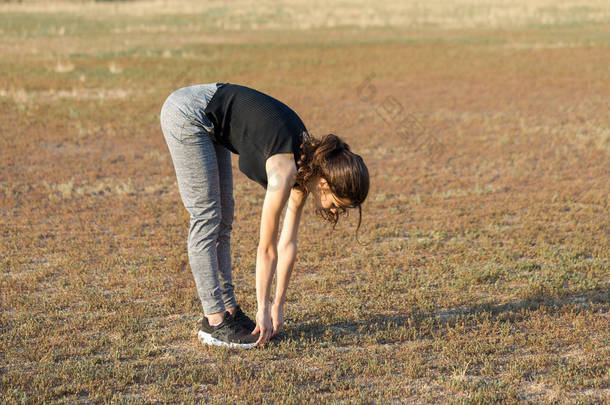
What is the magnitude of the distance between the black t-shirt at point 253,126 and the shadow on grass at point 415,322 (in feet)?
4.97

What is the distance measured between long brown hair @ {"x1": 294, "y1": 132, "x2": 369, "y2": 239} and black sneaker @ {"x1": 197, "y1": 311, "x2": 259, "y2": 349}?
134 centimetres

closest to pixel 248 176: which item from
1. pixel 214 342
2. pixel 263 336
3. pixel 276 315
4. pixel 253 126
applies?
pixel 253 126

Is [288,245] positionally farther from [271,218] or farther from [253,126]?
[253,126]

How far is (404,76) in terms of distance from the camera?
74.7 feet

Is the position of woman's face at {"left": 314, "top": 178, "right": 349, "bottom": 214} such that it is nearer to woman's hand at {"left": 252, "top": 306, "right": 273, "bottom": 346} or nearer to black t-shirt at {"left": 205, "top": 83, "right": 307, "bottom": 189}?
black t-shirt at {"left": 205, "top": 83, "right": 307, "bottom": 189}

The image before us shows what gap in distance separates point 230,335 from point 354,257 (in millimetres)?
2495

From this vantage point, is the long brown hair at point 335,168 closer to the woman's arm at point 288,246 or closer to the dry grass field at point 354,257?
the woman's arm at point 288,246

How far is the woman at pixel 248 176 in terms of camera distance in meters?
3.96

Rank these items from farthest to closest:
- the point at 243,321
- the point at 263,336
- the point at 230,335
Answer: the point at 243,321, the point at 230,335, the point at 263,336

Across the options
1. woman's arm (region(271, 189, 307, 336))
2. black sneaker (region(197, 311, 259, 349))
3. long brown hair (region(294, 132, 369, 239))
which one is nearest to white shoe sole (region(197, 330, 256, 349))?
black sneaker (region(197, 311, 259, 349))

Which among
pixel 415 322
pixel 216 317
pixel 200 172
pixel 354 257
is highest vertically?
pixel 200 172

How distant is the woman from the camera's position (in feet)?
13.0

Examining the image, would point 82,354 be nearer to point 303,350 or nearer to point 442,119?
point 303,350

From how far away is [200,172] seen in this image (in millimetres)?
4402
